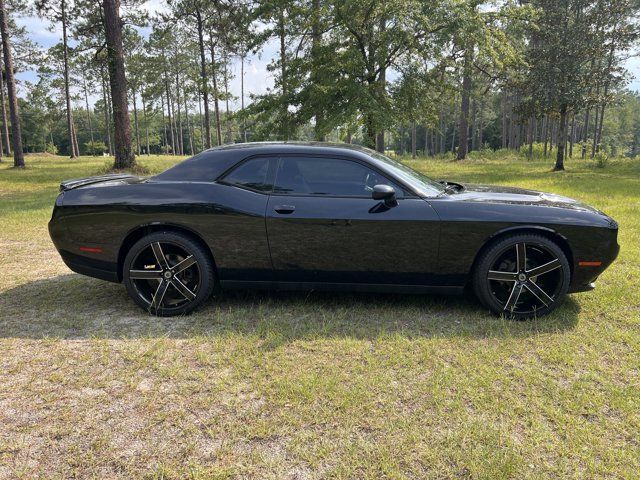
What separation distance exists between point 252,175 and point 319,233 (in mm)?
786

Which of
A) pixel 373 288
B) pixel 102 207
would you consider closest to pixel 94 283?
pixel 102 207

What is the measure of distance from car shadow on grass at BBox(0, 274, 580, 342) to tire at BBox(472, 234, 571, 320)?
0.43 feet

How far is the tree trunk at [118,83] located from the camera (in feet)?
44.7

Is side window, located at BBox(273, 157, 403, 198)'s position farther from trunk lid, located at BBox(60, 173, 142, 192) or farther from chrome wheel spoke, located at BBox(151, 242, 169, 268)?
trunk lid, located at BBox(60, 173, 142, 192)

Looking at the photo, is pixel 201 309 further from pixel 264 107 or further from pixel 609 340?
pixel 264 107

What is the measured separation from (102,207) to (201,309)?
1223 millimetres

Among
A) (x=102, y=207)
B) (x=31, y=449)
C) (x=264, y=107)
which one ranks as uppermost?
(x=264, y=107)

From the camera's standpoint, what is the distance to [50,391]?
2.55 metres

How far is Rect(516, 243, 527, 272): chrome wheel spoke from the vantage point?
3.37m

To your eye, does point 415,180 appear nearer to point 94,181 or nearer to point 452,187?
point 452,187

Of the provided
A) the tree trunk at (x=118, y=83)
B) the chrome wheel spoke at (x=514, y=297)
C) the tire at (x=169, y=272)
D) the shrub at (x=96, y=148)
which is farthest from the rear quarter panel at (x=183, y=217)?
the shrub at (x=96, y=148)

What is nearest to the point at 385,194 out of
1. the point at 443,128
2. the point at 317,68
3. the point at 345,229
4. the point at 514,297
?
the point at 345,229

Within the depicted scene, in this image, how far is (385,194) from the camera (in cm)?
331

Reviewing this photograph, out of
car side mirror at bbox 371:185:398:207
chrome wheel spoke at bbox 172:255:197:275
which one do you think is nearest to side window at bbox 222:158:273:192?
chrome wheel spoke at bbox 172:255:197:275
